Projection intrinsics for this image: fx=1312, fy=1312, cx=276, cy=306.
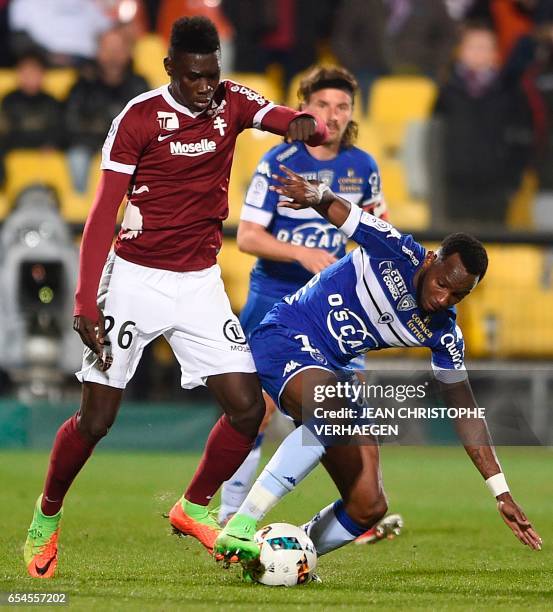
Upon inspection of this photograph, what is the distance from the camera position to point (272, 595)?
17.1 feet

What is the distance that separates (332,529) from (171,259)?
1.41m

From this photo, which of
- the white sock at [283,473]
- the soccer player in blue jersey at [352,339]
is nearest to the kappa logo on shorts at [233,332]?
the soccer player in blue jersey at [352,339]

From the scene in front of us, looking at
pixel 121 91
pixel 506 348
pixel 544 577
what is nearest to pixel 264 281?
pixel 544 577

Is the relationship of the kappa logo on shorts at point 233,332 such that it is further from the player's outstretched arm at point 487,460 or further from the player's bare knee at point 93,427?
the player's outstretched arm at point 487,460

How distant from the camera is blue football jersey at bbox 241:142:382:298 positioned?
23.6 ft

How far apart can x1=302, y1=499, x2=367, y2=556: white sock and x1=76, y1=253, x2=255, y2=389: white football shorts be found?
753 millimetres

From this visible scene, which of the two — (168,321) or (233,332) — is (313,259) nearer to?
(233,332)

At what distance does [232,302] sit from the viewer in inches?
512

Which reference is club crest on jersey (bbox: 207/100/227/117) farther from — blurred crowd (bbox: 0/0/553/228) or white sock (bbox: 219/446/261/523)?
blurred crowd (bbox: 0/0/553/228)

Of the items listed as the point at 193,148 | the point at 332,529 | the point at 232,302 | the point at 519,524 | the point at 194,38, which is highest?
the point at 194,38

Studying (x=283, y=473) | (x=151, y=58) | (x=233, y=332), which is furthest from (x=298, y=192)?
(x=151, y=58)

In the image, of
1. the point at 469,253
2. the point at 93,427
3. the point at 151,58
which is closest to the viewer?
the point at 469,253

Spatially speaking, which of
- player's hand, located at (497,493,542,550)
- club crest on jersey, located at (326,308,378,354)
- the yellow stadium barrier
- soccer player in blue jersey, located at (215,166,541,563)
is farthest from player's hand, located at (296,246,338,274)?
the yellow stadium barrier

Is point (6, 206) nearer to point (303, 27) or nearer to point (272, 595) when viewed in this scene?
point (303, 27)
